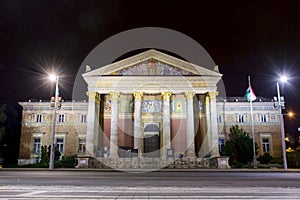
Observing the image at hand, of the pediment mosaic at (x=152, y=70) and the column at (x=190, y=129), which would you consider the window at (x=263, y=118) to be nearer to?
the column at (x=190, y=129)

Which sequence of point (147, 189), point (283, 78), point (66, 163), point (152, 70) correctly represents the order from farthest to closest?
point (152, 70) → point (66, 163) → point (283, 78) → point (147, 189)

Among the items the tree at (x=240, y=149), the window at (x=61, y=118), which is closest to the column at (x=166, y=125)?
the tree at (x=240, y=149)

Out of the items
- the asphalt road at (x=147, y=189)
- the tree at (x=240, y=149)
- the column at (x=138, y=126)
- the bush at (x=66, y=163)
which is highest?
the column at (x=138, y=126)

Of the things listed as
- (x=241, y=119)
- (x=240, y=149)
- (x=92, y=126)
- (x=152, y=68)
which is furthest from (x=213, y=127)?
(x=92, y=126)

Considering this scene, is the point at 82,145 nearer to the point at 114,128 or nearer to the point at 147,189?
the point at 114,128

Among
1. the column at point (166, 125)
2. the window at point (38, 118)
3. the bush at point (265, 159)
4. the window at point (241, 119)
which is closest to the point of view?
the column at point (166, 125)

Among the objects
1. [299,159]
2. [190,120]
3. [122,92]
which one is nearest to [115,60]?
[122,92]

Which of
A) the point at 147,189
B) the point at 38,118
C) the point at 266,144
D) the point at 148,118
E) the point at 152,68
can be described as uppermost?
the point at 152,68

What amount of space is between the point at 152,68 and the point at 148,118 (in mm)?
8014

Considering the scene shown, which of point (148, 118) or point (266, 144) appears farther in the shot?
point (266, 144)

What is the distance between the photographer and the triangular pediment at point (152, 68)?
129ft

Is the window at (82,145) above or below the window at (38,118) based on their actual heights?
below

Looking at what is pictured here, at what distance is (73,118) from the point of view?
47.9 metres

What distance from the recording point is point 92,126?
1494 inches
